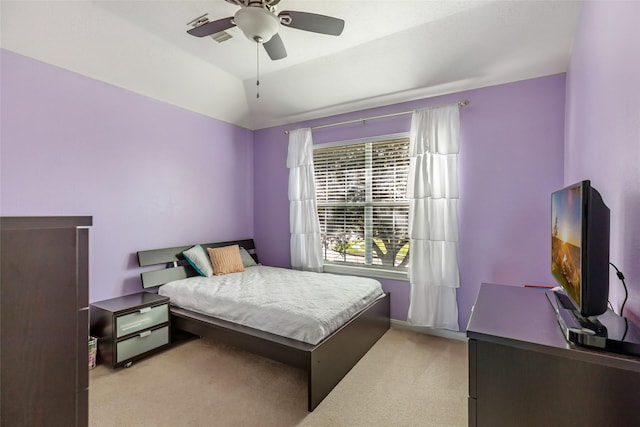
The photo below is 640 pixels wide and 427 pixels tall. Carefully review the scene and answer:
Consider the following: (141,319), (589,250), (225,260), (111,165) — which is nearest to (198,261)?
(225,260)

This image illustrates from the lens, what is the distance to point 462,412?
1938mm

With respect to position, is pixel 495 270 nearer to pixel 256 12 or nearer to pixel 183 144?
pixel 256 12

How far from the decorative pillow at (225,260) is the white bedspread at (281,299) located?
0.43 ft

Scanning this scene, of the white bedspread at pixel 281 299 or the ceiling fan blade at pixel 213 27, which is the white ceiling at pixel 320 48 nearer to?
the ceiling fan blade at pixel 213 27

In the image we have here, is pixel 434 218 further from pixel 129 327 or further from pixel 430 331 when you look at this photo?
pixel 129 327

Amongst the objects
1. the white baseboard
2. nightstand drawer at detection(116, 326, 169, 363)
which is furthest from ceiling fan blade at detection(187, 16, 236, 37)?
the white baseboard

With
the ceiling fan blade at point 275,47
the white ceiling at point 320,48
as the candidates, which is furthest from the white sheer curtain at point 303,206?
the ceiling fan blade at point 275,47

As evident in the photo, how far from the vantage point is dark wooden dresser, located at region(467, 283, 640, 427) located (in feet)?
2.87

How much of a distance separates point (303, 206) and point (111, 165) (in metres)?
2.15

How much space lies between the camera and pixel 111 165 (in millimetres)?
2867

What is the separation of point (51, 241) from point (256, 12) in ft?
5.32

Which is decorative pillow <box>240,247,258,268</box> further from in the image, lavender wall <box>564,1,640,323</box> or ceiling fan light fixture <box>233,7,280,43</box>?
lavender wall <box>564,1,640,323</box>

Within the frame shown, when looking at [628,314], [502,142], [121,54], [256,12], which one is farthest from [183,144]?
[628,314]

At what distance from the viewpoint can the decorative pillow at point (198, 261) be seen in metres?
3.37
